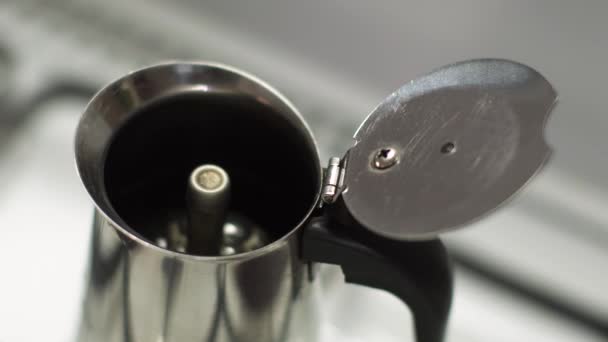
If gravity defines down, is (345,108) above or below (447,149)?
below

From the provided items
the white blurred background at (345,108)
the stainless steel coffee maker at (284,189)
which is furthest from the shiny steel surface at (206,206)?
the white blurred background at (345,108)

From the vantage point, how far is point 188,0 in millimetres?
697

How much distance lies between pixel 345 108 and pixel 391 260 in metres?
0.38

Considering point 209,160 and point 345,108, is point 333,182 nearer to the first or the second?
point 209,160

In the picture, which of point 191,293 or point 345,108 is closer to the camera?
point 191,293

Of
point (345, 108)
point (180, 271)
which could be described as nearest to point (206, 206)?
point (180, 271)

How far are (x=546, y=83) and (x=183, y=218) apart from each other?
0.20 metres

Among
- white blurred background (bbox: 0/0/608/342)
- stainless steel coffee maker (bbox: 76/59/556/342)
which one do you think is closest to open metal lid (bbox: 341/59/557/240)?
stainless steel coffee maker (bbox: 76/59/556/342)

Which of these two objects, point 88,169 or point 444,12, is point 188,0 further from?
point 88,169

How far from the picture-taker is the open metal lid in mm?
298

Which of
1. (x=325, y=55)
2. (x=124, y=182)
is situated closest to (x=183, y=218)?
(x=124, y=182)

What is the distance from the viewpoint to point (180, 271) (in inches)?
12.7

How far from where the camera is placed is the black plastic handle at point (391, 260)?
32 centimetres

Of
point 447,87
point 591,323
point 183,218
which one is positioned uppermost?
point 447,87
